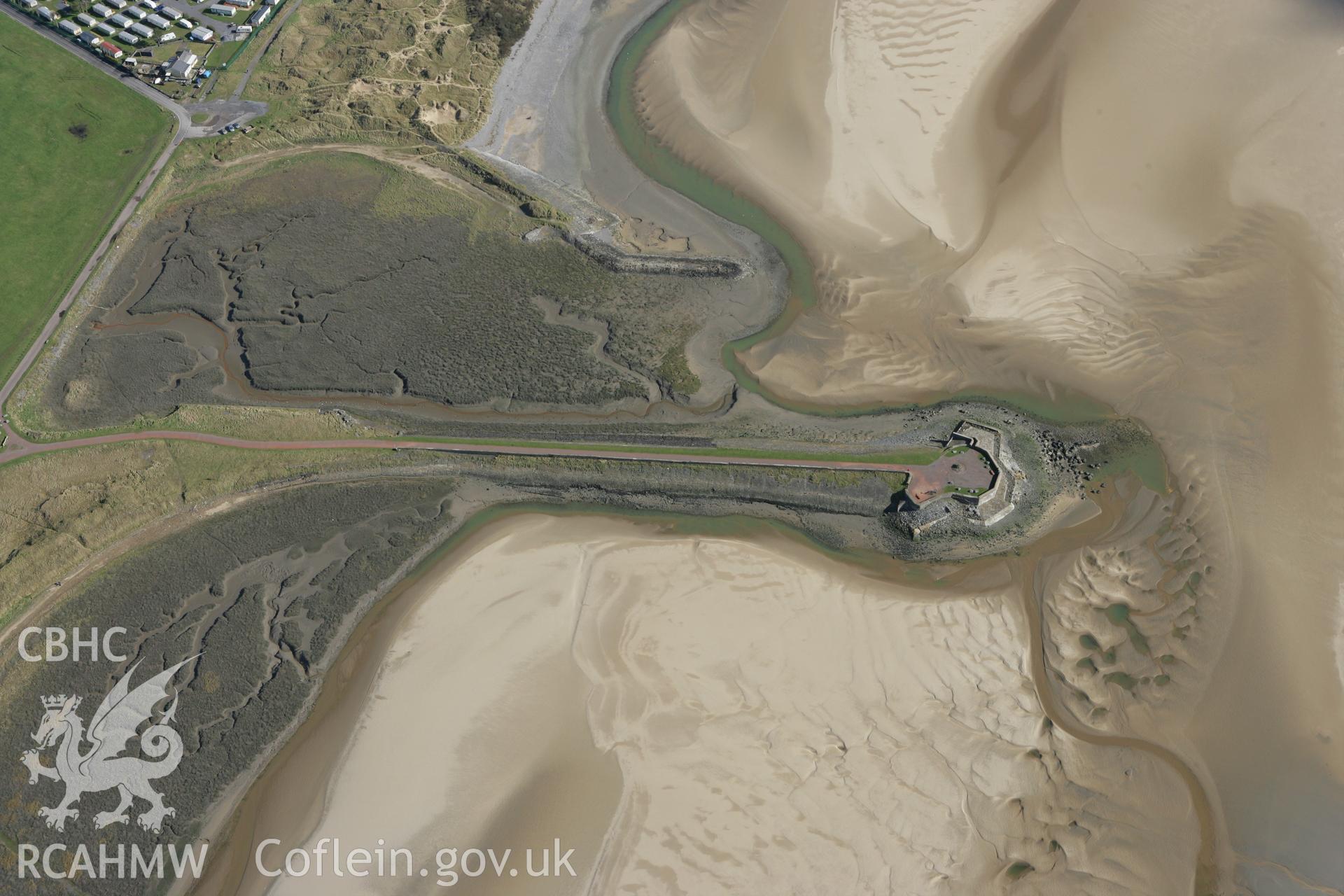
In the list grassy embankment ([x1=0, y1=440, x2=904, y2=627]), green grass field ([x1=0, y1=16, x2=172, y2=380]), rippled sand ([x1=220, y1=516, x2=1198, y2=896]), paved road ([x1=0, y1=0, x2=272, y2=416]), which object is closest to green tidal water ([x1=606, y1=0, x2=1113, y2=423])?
grassy embankment ([x1=0, y1=440, x2=904, y2=627])

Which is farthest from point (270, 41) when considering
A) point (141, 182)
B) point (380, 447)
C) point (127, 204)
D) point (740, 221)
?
point (740, 221)

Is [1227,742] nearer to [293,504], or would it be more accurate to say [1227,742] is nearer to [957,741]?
[957,741]

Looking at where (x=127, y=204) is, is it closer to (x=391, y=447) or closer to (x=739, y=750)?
(x=391, y=447)

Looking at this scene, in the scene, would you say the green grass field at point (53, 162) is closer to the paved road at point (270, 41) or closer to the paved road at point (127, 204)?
the paved road at point (127, 204)

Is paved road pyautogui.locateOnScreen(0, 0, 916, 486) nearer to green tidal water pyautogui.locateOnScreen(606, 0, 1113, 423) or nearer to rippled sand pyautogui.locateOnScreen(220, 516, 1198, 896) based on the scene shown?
green tidal water pyautogui.locateOnScreen(606, 0, 1113, 423)

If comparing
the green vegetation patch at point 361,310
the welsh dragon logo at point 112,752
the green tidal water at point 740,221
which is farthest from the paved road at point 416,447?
the welsh dragon logo at point 112,752

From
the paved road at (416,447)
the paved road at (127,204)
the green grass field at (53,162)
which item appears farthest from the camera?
the green grass field at (53,162)
